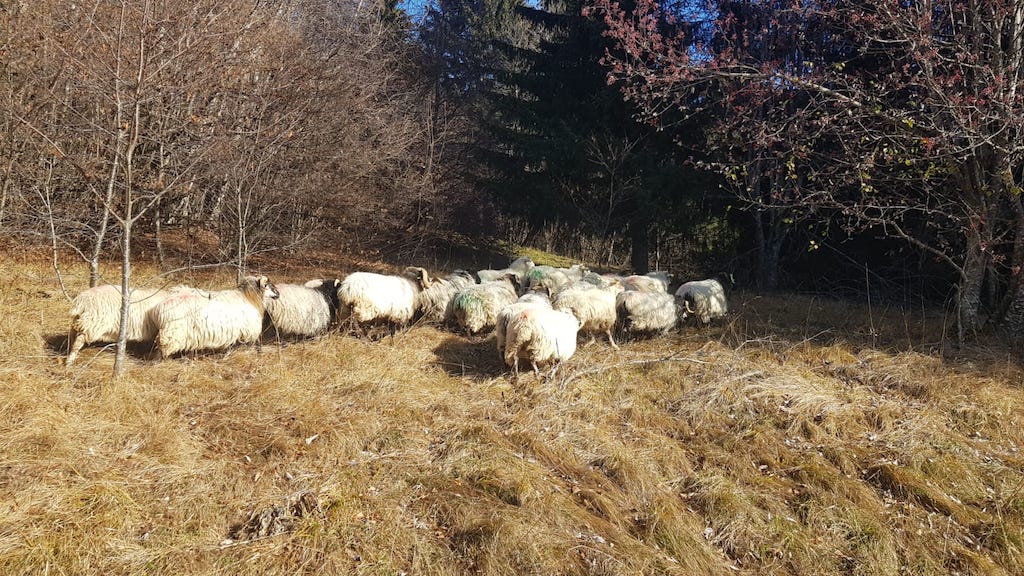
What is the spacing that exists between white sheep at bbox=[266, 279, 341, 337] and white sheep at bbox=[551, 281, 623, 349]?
2929mm

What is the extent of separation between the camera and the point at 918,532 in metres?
3.81

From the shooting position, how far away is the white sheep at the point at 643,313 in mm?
7754

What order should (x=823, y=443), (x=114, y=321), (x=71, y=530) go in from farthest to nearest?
(x=114, y=321) → (x=823, y=443) → (x=71, y=530)

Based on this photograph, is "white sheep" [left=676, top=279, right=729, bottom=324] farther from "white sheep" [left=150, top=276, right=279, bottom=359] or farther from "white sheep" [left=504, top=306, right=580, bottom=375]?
"white sheep" [left=150, top=276, right=279, bottom=359]

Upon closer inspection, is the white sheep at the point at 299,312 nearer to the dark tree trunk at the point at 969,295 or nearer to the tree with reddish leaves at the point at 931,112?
the tree with reddish leaves at the point at 931,112

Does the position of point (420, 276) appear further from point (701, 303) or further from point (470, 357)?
point (701, 303)

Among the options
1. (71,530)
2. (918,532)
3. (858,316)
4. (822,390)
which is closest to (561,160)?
(858,316)

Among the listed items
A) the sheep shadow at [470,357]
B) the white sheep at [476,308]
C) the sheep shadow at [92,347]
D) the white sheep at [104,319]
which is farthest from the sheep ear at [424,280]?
the sheep shadow at [92,347]

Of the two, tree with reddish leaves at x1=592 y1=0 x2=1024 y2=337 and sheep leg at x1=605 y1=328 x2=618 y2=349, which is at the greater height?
tree with reddish leaves at x1=592 y1=0 x2=1024 y2=337

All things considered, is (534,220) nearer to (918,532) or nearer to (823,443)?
(823,443)

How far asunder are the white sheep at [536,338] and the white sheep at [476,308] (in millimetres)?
1520

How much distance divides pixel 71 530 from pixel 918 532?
202 inches

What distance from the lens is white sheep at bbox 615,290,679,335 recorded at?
775cm

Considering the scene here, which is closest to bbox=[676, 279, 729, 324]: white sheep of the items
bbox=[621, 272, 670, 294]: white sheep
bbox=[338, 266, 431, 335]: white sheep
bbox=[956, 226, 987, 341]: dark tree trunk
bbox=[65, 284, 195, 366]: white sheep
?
bbox=[621, 272, 670, 294]: white sheep
